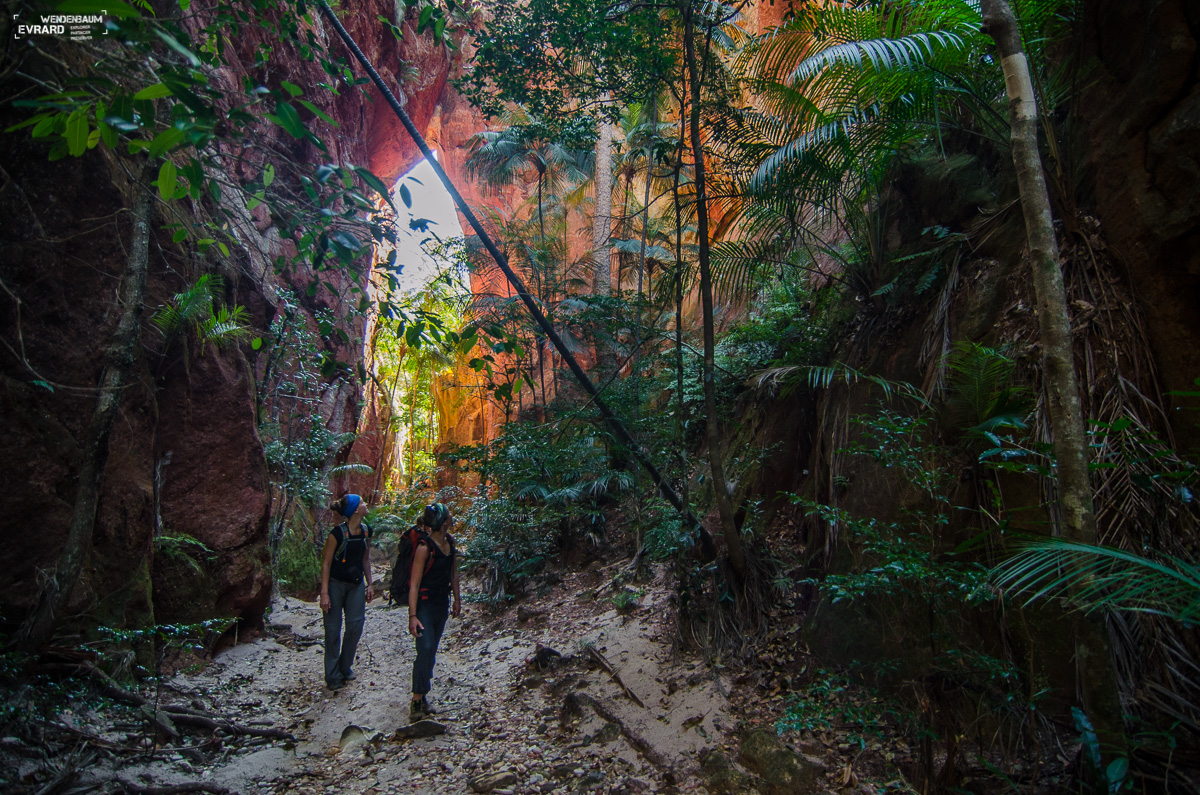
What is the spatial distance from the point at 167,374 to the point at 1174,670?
7.02m

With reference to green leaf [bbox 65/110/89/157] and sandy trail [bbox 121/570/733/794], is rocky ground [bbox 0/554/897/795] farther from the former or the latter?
green leaf [bbox 65/110/89/157]

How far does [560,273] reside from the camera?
1408 centimetres

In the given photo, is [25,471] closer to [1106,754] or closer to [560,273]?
[1106,754]

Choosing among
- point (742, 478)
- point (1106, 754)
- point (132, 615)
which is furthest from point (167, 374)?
point (1106, 754)

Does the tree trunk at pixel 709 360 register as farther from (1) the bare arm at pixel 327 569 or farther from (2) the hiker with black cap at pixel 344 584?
(1) the bare arm at pixel 327 569

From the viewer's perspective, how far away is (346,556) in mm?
4566

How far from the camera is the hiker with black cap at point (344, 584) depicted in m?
4.52

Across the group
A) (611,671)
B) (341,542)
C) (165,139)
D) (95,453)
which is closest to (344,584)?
(341,542)

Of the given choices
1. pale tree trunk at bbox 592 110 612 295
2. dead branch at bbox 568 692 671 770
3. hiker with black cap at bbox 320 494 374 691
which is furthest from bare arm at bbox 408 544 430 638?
pale tree trunk at bbox 592 110 612 295

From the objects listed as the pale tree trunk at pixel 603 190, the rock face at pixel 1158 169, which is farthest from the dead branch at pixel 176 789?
the pale tree trunk at pixel 603 190

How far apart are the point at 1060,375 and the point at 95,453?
15.6ft

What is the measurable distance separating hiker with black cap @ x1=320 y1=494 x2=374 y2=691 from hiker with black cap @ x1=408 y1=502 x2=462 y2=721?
2.08 feet

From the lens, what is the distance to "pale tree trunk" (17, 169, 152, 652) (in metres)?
2.90

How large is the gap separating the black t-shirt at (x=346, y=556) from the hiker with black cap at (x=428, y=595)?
60 cm
